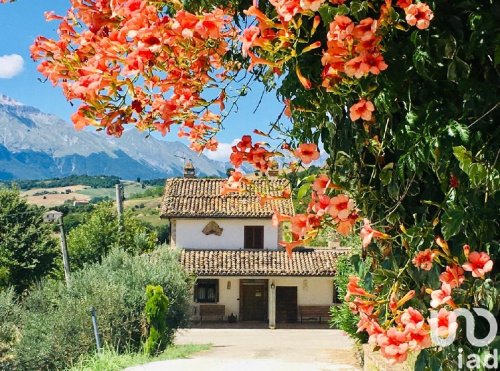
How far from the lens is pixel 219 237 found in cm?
3294

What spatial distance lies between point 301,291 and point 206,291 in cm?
472

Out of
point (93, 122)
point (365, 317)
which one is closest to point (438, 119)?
point (365, 317)

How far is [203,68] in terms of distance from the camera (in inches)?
102

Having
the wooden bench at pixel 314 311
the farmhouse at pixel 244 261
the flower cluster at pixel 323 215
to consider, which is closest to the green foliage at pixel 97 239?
the farmhouse at pixel 244 261

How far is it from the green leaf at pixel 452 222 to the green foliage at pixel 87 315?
48.0 ft

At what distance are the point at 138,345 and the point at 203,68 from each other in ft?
56.0

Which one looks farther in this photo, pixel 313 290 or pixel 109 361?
pixel 313 290

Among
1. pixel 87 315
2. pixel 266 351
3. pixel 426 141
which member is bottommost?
pixel 266 351

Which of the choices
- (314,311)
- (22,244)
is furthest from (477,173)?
(22,244)

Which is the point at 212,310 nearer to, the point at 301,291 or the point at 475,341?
the point at 301,291

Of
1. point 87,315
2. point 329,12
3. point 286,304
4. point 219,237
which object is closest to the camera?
point 329,12

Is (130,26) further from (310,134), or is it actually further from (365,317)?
(365,317)

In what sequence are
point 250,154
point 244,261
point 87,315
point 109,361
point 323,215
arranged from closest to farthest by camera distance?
point 323,215, point 250,154, point 109,361, point 87,315, point 244,261

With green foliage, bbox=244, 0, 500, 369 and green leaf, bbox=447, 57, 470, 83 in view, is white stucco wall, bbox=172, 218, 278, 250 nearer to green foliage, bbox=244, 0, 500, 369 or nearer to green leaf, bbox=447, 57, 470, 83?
green foliage, bbox=244, 0, 500, 369
